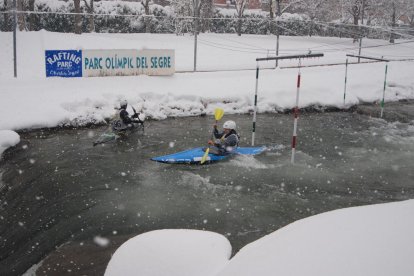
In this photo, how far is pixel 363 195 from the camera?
8.69 meters

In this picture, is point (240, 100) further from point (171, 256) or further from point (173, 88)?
point (171, 256)

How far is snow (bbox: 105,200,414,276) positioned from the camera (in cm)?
347

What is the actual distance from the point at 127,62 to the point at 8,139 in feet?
22.4

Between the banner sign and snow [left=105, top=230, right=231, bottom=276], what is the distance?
41.6 feet

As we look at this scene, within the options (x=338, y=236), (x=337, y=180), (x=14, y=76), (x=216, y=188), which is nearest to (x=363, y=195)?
(x=337, y=180)

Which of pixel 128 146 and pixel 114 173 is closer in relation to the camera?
pixel 114 173

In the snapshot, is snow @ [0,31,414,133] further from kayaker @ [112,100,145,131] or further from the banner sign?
kayaker @ [112,100,145,131]

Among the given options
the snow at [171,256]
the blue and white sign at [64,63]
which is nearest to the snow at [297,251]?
the snow at [171,256]

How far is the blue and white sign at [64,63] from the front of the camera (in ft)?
50.4

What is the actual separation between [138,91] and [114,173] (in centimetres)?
622

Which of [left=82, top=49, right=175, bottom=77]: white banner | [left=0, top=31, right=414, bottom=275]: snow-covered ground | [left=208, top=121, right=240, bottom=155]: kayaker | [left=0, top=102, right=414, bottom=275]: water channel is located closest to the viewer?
[left=0, top=31, right=414, bottom=275]: snow-covered ground

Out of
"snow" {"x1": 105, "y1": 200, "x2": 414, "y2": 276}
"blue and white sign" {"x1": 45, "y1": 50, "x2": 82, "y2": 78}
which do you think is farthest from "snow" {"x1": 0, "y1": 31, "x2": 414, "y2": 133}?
"snow" {"x1": 105, "y1": 200, "x2": 414, "y2": 276}

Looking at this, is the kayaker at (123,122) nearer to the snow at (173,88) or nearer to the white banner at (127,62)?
the snow at (173,88)

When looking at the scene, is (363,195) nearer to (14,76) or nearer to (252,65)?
(14,76)
